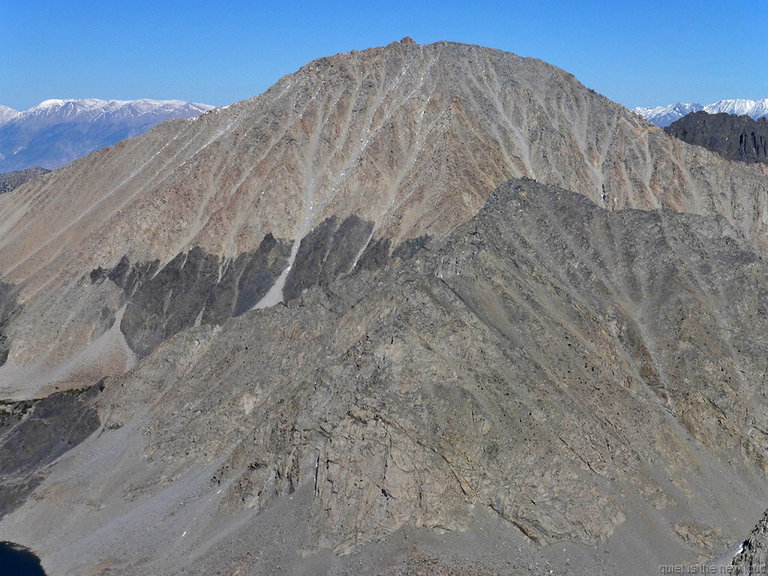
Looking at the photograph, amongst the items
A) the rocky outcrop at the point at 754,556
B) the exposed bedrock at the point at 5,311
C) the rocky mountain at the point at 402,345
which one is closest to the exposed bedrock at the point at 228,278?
the rocky mountain at the point at 402,345

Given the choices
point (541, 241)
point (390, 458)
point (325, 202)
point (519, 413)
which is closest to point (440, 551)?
point (390, 458)

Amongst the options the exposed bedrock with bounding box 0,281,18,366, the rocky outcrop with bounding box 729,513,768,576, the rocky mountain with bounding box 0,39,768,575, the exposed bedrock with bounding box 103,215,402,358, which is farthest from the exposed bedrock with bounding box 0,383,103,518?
the rocky outcrop with bounding box 729,513,768,576

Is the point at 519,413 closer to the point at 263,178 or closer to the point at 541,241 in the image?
the point at 541,241

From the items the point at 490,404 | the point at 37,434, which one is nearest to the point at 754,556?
the point at 490,404

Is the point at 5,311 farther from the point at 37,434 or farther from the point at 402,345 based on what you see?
the point at 402,345

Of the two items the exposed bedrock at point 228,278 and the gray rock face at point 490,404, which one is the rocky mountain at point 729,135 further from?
the exposed bedrock at point 228,278

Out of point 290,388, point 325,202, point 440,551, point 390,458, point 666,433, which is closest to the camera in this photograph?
point 440,551
